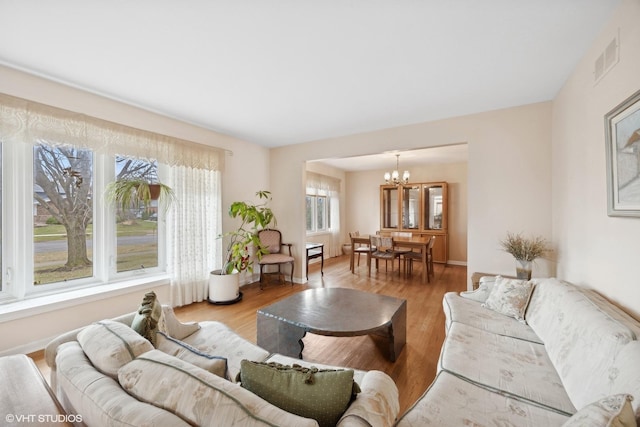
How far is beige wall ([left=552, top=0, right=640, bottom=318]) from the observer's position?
4.51 feet

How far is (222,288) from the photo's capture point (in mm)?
3414

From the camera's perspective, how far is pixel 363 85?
7.86 ft

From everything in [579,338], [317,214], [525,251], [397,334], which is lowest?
[397,334]

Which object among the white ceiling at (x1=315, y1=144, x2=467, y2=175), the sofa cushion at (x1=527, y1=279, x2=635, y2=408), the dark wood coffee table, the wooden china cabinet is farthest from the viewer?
the wooden china cabinet

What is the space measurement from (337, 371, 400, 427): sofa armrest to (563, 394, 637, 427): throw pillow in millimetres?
568

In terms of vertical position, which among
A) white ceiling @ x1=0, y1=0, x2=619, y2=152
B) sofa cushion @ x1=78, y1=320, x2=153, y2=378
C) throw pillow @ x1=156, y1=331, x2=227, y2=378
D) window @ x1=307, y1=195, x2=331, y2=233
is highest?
white ceiling @ x1=0, y1=0, x2=619, y2=152

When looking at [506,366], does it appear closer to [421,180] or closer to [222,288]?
[222,288]

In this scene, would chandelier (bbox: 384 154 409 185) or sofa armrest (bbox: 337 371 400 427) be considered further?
chandelier (bbox: 384 154 409 185)

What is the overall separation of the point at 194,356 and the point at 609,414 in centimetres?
149

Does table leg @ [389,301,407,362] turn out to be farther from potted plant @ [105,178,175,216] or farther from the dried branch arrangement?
potted plant @ [105,178,175,216]

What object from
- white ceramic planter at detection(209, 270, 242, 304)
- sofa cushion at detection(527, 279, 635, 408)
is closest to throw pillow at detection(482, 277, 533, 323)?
sofa cushion at detection(527, 279, 635, 408)

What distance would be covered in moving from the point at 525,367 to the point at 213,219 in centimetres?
370

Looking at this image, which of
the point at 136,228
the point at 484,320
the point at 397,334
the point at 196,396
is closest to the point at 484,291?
the point at 484,320

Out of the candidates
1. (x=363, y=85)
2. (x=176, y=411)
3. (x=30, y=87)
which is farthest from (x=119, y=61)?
(x=176, y=411)
